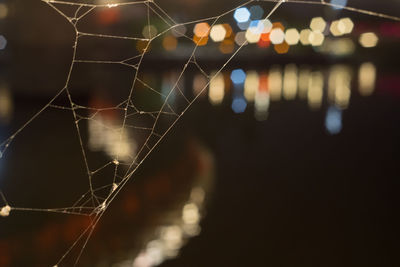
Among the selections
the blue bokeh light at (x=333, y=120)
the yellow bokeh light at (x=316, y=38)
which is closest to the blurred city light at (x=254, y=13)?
the blue bokeh light at (x=333, y=120)

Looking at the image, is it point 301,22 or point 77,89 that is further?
point 301,22

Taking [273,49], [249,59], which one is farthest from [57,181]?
[273,49]

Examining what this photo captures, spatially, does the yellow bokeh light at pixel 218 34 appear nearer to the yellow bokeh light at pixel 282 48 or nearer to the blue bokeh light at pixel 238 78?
the blue bokeh light at pixel 238 78

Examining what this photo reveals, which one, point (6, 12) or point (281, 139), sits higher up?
point (6, 12)

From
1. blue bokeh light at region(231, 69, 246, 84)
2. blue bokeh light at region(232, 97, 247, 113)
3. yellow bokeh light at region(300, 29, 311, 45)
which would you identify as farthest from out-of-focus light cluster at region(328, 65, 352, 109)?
yellow bokeh light at region(300, 29, 311, 45)

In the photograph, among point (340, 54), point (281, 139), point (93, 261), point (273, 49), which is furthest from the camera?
point (340, 54)

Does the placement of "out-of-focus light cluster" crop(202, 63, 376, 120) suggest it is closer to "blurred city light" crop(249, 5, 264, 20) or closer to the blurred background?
the blurred background

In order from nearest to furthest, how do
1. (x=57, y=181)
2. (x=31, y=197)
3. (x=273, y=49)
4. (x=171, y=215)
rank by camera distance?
1. (x=171, y=215)
2. (x=31, y=197)
3. (x=57, y=181)
4. (x=273, y=49)

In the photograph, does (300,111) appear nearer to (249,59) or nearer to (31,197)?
(31,197)
